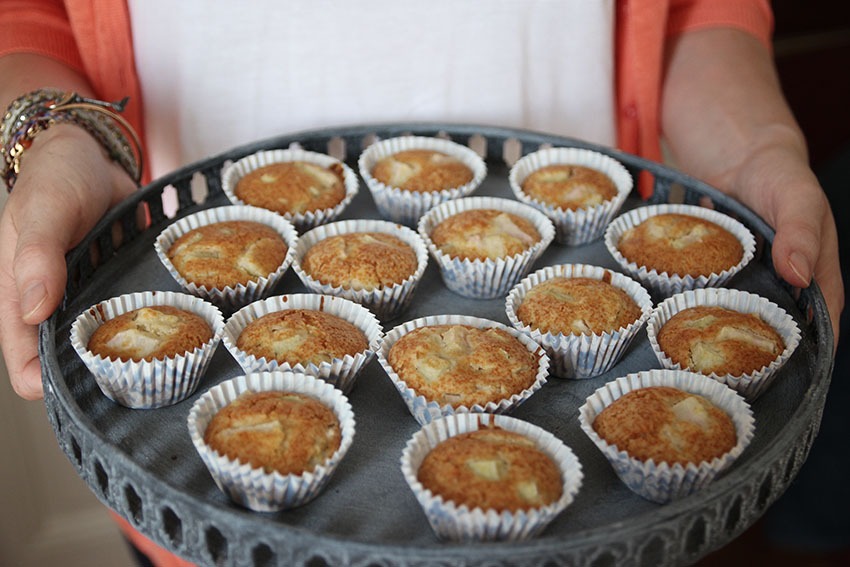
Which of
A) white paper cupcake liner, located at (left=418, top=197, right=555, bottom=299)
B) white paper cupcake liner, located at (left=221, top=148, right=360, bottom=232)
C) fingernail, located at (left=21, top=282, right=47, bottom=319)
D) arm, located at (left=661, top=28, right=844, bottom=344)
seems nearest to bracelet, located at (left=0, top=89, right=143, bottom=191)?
white paper cupcake liner, located at (left=221, top=148, right=360, bottom=232)

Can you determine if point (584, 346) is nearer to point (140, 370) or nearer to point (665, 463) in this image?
point (665, 463)

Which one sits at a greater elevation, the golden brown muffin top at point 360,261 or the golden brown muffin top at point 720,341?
the golden brown muffin top at point 360,261

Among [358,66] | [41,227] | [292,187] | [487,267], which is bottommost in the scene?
[487,267]

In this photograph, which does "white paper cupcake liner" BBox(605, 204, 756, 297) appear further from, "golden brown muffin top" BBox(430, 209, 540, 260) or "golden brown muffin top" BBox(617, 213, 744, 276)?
"golden brown muffin top" BBox(430, 209, 540, 260)

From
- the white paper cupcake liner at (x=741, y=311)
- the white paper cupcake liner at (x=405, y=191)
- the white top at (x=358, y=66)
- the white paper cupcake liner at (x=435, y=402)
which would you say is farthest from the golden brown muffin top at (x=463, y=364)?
the white top at (x=358, y=66)

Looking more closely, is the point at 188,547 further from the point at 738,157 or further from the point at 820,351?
the point at 738,157

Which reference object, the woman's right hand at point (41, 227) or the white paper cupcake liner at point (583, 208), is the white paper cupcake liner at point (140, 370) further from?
the white paper cupcake liner at point (583, 208)

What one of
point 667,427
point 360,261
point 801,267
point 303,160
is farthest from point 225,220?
point 801,267
